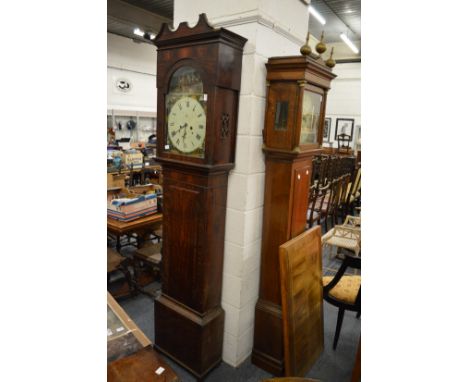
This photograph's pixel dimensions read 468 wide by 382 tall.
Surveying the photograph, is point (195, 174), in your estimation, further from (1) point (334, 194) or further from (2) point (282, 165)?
(1) point (334, 194)

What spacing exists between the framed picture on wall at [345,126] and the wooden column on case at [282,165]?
25.7 feet

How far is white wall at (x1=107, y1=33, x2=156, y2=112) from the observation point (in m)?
7.63

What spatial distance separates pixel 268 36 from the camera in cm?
171

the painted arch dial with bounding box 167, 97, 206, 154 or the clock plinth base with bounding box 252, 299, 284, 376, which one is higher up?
the painted arch dial with bounding box 167, 97, 206, 154

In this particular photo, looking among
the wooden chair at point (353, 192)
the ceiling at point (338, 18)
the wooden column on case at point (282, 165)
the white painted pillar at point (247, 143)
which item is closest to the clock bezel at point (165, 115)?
the white painted pillar at point (247, 143)

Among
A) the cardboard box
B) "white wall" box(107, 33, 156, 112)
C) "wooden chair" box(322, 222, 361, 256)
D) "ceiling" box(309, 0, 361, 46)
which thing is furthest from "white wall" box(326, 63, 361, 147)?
the cardboard box

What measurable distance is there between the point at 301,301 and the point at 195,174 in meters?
0.97

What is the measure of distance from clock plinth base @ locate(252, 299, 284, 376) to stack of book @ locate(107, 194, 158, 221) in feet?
4.91

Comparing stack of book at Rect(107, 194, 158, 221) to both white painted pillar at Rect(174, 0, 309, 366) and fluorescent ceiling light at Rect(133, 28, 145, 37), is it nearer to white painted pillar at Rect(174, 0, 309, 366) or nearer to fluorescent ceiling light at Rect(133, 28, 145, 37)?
white painted pillar at Rect(174, 0, 309, 366)

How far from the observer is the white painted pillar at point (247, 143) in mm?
1662

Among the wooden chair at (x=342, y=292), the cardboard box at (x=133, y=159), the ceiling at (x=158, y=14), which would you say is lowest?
the wooden chair at (x=342, y=292)

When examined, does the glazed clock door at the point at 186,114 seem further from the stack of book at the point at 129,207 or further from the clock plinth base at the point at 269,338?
the stack of book at the point at 129,207


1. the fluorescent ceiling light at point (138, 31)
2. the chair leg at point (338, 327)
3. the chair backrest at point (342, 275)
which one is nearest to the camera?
the chair backrest at point (342, 275)
